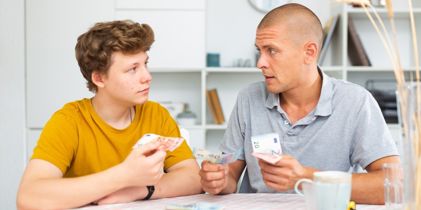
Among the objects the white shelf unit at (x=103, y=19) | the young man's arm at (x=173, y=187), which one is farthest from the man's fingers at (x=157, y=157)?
the white shelf unit at (x=103, y=19)

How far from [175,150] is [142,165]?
392 millimetres

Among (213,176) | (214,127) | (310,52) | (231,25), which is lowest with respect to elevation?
(214,127)

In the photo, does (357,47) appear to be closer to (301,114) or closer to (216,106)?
(216,106)

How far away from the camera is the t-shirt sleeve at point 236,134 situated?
2.13m

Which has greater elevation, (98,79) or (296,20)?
(296,20)

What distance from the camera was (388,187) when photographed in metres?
1.38

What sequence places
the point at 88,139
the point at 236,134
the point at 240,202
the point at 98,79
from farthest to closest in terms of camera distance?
the point at 236,134, the point at 98,79, the point at 88,139, the point at 240,202

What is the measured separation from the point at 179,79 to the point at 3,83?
1221 mm

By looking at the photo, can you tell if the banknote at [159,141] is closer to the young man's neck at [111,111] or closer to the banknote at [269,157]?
the banknote at [269,157]

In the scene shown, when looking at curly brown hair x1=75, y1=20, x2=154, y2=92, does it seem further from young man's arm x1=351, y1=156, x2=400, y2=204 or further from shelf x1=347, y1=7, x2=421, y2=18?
shelf x1=347, y1=7, x2=421, y2=18

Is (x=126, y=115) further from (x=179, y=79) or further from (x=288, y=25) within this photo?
(x=179, y=79)

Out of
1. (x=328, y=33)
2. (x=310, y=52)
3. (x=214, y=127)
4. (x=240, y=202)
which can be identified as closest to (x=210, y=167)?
(x=240, y=202)

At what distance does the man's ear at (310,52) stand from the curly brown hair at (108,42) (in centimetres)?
56

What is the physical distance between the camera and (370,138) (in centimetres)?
192
